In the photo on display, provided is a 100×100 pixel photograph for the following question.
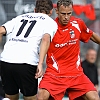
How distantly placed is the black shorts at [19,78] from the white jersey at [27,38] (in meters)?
0.08

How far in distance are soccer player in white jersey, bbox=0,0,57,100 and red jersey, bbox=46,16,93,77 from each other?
30 cm

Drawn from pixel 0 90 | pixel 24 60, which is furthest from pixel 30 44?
pixel 0 90

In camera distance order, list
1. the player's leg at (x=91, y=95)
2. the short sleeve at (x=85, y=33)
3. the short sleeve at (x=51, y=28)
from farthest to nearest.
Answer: the short sleeve at (x=85, y=33) → the player's leg at (x=91, y=95) → the short sleeve at (x=51, y=28)

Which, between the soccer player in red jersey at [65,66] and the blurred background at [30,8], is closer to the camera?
the soccer player in red jersey at [65,66]

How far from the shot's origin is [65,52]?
7.46 metres

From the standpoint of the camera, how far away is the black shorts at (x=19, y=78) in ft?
23.3

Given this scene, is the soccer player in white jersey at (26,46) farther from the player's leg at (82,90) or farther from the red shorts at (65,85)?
the player's leg at (82,90)

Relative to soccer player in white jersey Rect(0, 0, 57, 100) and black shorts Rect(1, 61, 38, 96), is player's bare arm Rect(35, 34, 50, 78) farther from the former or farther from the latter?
black shorts Rect(1, 61, 38, 96)

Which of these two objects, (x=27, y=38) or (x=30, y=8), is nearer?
(x=27, y=38)

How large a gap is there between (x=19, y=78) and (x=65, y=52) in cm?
80

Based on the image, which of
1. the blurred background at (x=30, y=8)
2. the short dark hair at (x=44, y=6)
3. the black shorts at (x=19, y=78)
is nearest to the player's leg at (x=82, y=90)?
the black shorts at (x=19, y=78)

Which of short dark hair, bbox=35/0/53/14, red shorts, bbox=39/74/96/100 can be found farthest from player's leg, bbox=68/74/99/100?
short dark hair, bbox=35/0/53/14

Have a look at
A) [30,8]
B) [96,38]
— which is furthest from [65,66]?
[30,8]

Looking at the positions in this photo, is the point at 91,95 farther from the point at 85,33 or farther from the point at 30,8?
the point at 30,8
